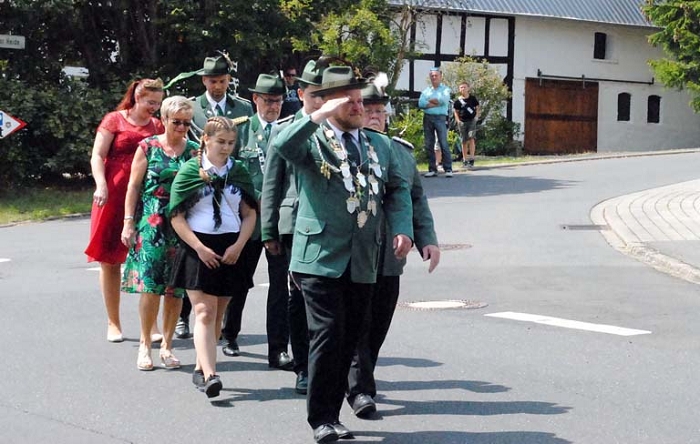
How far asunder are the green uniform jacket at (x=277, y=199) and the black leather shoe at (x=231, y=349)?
184 centimetres

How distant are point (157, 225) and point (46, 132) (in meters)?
13.9

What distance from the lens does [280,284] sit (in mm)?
7969

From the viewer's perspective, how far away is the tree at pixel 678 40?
1575 inches

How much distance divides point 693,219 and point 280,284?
9430 millimetres

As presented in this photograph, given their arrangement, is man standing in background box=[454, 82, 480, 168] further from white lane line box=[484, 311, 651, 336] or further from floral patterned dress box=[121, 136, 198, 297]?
floral patterned dress box=[121, 136, 198, 297]

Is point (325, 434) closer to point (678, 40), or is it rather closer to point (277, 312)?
point (277, 312)

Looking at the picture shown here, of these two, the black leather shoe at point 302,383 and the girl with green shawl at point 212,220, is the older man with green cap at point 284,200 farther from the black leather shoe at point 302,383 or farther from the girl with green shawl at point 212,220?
the girl with green shawl at point 212,220

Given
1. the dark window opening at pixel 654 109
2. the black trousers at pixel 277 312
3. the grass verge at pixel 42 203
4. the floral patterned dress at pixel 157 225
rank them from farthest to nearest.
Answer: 1. the dark window opening at pixel 654 109
2. the grass verge at pixel 42 203
3. the floral patterned dress at pixel 157 225
4. the black trousers at pixel 277 312

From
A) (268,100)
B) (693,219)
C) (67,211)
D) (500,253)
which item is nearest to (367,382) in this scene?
(268,100)

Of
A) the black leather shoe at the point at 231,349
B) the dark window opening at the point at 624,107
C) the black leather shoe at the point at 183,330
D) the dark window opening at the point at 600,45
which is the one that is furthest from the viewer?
the dark window opening at the point at 624,107

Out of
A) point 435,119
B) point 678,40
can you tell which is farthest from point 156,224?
point 678,40

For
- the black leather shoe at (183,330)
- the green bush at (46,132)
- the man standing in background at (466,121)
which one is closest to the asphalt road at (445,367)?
the black leather shoe at (183,330)

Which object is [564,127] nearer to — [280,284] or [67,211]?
[67,211]

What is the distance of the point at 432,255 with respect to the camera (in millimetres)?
6254
